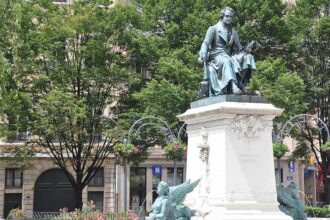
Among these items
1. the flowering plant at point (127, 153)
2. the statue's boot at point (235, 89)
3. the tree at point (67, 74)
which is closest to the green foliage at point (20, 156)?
the tree at point (67, 74)

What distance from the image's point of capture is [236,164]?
14125 mm

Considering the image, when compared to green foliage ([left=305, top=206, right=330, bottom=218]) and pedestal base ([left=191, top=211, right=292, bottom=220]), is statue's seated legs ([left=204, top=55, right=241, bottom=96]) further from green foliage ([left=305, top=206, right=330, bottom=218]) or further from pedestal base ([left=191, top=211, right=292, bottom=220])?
green foliage ([left=305, top=206, right=330, bottom=218])

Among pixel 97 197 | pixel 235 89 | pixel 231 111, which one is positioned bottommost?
pixel 97 197

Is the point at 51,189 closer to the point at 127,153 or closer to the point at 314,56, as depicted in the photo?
the point at 127,153

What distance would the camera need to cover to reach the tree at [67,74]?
3200 centimetres

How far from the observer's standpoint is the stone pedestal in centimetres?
1391

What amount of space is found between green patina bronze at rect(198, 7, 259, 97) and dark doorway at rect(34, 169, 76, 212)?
30584 mm

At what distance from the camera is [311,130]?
3744cm

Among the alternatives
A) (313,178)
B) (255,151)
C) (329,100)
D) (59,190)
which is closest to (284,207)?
(255,151)

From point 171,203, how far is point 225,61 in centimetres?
412

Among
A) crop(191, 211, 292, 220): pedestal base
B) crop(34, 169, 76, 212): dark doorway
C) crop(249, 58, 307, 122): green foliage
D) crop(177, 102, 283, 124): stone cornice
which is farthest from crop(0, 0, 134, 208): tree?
crop(191, 211, 292, 220): pedestal base

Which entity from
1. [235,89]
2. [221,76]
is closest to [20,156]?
[221,76]

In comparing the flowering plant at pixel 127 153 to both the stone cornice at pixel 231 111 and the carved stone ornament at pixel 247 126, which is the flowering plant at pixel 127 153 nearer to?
the stone cornice at pixel 231 111

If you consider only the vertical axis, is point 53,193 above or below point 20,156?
below
